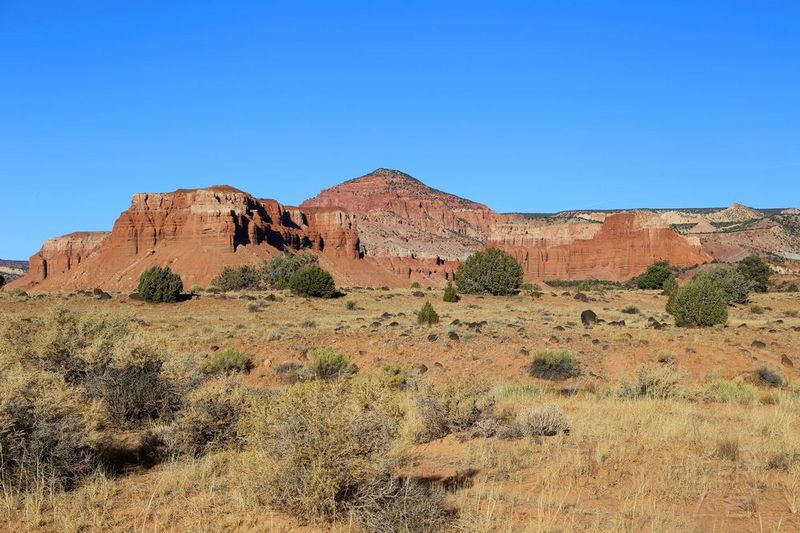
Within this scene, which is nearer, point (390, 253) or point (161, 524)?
point (161, 524)

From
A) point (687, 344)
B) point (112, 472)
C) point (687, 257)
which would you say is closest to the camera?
point (112, 472)

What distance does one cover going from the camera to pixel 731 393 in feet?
45.6

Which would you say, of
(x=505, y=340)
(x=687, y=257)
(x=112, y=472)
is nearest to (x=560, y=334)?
(x=505, y=340)

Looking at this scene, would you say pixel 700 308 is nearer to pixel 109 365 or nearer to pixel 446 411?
pixel 446 411

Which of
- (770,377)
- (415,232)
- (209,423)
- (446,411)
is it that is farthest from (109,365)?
(415,232)

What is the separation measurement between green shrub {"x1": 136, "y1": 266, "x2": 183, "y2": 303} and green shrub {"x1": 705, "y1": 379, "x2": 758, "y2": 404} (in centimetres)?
3756

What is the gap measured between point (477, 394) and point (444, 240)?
167 meters

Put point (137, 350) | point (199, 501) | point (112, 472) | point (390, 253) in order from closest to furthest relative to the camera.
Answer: point (199, 501)
point (112, 472)
point (137, 350)
point (390, 253)

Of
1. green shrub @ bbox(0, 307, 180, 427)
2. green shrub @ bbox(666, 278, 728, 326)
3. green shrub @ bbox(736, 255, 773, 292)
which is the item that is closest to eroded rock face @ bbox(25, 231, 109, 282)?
green shrub @ bbox(736, 255, 773, 292)

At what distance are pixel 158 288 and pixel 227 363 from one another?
27.4 m

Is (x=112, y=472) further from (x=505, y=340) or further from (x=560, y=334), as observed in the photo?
(x=560, y=334)

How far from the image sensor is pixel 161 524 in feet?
17.0

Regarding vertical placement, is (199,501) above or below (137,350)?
below

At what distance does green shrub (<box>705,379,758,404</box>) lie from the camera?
13281mm
